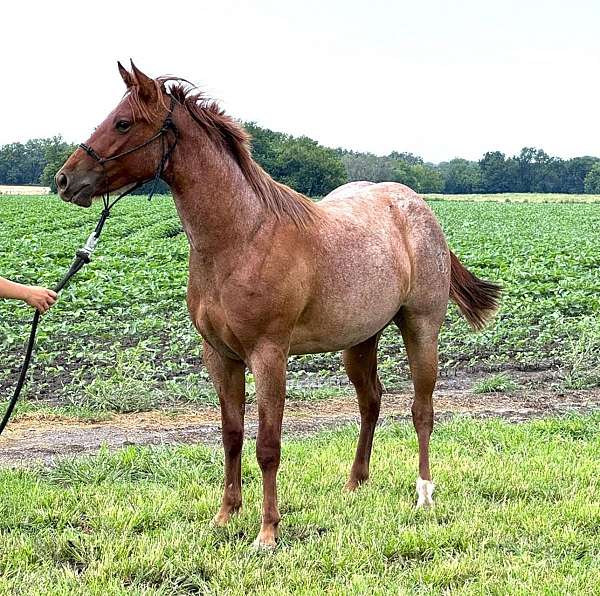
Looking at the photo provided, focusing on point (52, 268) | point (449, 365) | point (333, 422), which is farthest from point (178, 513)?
point (52, 268)

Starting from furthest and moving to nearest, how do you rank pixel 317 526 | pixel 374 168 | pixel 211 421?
1. pixel 374 168
2. pixel 211 421
3. pixel 317 526

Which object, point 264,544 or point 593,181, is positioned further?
point 593,181

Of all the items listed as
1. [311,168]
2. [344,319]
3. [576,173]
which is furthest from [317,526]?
[576,173]

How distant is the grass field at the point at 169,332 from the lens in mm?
8945

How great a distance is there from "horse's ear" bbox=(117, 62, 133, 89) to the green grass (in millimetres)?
2599

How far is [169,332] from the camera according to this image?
1162 centimetres

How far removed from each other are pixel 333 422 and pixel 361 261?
3062 millimetres

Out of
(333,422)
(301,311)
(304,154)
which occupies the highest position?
(304,154)

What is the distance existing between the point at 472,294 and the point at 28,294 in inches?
144

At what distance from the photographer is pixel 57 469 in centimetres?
562

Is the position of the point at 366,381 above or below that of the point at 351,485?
above

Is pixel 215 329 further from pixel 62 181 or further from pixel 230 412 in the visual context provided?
pixel 62 181

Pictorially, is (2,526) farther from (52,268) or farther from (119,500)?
(52,268)

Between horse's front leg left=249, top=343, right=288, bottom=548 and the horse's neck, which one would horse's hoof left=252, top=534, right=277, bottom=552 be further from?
the horse's neck
